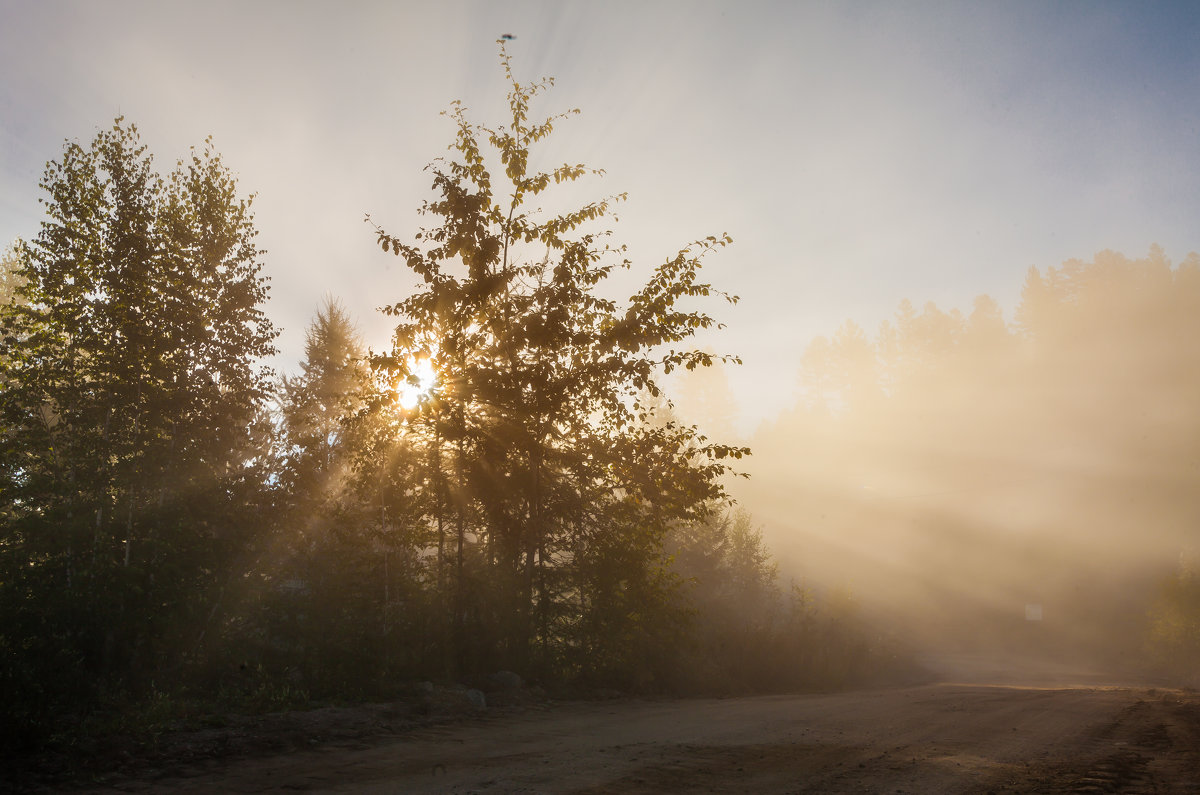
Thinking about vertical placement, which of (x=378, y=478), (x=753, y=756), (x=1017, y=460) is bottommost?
(x=753, y=756)

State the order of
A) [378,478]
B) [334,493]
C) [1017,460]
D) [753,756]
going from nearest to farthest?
[753,756] → [378,478] → [334,493] → [1017,460]

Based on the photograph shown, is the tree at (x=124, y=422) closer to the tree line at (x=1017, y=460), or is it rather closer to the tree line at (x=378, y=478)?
the tree line at (x=378, y=478)

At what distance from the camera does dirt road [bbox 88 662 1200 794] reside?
6539 millimetres

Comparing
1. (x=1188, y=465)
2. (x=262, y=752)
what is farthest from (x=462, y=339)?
(x=1188, y=465)

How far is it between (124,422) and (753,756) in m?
15.8

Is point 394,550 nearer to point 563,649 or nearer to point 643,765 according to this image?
point 563,649

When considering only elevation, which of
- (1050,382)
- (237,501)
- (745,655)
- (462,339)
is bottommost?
(745,655)

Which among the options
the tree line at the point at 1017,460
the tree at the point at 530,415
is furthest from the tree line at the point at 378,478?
the tree line at the point at 1017,460

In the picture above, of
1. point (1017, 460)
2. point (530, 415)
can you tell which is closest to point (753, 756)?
point (530, 415)

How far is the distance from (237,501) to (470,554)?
5682 mm

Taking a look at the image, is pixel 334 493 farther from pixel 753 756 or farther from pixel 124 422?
pixel 753 756

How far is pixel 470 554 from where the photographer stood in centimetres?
1675

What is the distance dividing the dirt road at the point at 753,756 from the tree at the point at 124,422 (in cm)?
514

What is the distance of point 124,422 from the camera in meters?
15.8
